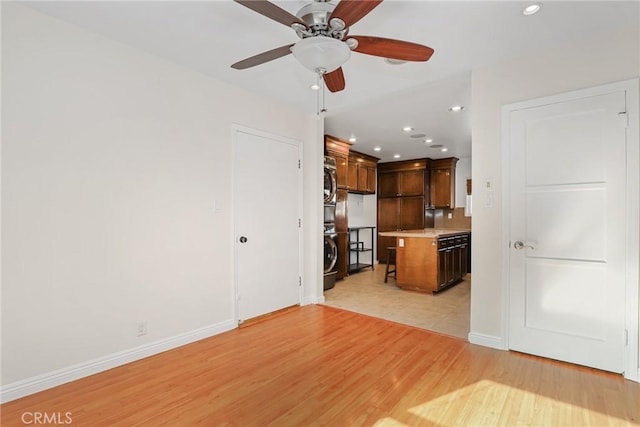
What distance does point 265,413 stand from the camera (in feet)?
6.24

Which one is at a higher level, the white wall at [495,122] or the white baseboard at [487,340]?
the white wall at [495,122]

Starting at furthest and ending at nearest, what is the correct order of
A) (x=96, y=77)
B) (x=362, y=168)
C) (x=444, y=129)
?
(x=362, y=168)
(x=444, y=129)
(x=96, y=77)

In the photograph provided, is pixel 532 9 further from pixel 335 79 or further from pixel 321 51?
pixel 321 51

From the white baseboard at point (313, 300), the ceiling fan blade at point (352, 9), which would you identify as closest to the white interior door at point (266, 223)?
the white baseboard at point (313, 300)

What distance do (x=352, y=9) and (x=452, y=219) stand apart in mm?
6758

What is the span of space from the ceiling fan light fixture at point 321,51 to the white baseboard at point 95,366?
2.61 m

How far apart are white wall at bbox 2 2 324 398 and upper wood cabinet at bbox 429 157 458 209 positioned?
541 cm

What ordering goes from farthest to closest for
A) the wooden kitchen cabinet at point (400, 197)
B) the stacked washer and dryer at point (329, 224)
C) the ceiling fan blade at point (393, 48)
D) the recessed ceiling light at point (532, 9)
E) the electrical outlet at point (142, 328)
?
the wooden kitchen cabinet at point (400, 197) → the stacked washer and dryer at point (329, 224) → the electrical outlet at point (142, 328) → the recessed ceiling light at point (532, 9) → the ceiling fan blade at point (393, 48)

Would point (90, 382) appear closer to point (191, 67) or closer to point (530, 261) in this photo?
point (191, 67)

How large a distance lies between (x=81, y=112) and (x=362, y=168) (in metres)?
5.25

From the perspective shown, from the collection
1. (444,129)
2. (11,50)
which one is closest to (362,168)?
(444,129)

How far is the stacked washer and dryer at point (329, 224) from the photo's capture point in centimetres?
507

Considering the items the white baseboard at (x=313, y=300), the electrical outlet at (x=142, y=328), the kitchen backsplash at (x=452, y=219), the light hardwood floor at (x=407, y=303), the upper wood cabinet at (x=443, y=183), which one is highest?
the upper wood cabinet at (x=443, y=183)

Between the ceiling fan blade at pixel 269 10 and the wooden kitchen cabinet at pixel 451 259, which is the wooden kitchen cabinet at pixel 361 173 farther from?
the ceiling fan blade at pixel 269 10
